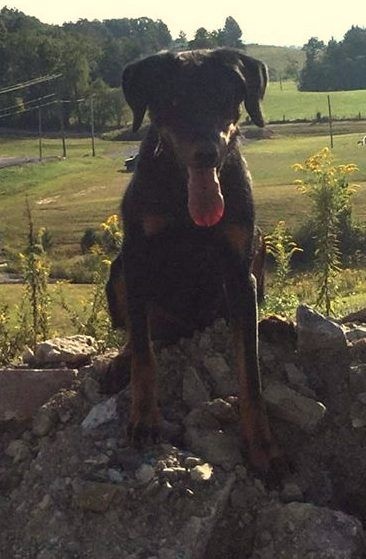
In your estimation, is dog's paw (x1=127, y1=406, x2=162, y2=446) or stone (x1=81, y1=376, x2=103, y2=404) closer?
dog's paw (x1=127, y1=406, x2=162, y2=446)

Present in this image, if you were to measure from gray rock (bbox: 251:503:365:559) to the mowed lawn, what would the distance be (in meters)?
21.6

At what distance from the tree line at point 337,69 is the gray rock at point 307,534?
118 meters

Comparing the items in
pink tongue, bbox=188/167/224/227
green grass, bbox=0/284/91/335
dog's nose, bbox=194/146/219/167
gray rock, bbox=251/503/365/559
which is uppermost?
dog's nose, bbox=194/146/219/167

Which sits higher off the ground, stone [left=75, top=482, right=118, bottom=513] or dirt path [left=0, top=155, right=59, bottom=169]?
dirt path [left=0, top=155, right=59, bottom=169]

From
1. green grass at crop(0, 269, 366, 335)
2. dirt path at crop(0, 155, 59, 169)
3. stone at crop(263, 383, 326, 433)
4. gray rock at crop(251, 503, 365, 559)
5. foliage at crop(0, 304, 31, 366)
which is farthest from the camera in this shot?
dirt path at crop(0, 155, 59, 169)

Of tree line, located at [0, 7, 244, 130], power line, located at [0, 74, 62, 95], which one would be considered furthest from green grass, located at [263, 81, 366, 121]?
power line, located at [0, 74, 62, 95]

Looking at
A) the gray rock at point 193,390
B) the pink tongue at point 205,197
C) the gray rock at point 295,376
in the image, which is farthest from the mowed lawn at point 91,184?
the pink tongue at point 205,197

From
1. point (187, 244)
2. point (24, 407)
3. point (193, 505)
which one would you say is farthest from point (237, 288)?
point (24, 407)

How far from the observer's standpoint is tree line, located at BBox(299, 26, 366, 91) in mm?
118938

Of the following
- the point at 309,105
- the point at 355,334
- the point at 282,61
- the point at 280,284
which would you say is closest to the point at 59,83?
the point at 309,105

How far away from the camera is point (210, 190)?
3.77m

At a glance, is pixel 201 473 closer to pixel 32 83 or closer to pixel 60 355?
pixel 60 355

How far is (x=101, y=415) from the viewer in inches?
167

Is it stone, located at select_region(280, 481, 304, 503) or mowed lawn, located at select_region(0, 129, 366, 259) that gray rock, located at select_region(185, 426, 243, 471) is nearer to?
stone, located at select_region(280, 481, 304, 503)
